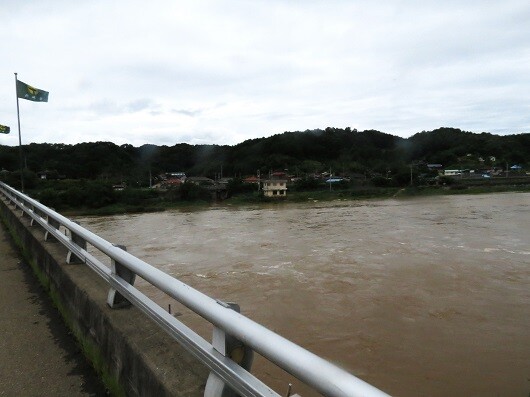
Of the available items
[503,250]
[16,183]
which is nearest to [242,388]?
[503,250]

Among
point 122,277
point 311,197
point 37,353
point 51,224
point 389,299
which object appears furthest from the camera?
point 311,197

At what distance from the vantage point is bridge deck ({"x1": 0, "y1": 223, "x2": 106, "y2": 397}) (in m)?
1.98

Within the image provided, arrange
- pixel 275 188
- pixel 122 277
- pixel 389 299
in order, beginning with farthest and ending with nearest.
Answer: pixel 275 188, pixel 389 299, pixel 122 277

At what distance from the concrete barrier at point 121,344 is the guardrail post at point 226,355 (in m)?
0.11

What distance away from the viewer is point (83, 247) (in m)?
3.20

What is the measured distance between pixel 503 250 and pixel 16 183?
93.2 feet

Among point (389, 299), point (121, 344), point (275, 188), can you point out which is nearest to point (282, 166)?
point (275, 188)

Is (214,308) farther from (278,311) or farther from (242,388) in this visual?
(278,311)

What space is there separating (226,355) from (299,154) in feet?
300

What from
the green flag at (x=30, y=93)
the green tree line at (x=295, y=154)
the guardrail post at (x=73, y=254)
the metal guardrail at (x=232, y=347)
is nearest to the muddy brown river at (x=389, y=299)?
the guardrail post at (x=73, y=254)

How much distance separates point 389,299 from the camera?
8.38 m

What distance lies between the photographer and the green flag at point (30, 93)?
1054 centimetres

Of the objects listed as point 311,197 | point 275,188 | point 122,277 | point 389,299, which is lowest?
point 311,197

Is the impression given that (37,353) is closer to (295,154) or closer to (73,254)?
(73,254)
